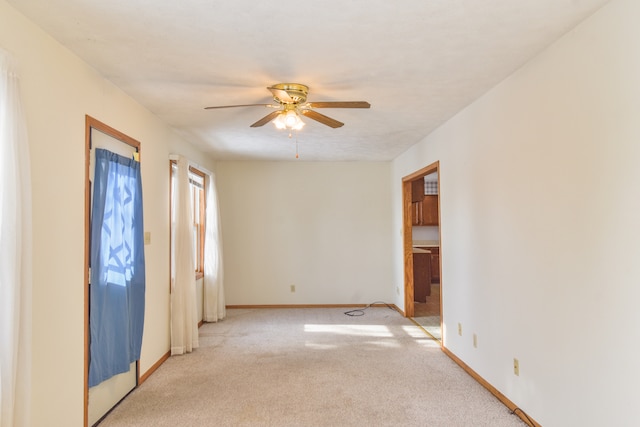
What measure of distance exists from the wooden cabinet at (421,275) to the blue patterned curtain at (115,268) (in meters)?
4.54

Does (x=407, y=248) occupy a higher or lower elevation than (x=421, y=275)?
higher

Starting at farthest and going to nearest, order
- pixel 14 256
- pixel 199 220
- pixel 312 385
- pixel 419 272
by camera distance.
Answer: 1. pixel 419 272
2. pixel 199 220
3. pixel 312 385
4. pixel 14 256

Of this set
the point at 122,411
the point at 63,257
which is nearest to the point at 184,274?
the point at 122,411

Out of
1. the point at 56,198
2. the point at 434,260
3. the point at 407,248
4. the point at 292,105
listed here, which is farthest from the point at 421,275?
the point at 56,198

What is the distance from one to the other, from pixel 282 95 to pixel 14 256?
2.00 metres

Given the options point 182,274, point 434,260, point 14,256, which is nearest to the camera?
point 14,256

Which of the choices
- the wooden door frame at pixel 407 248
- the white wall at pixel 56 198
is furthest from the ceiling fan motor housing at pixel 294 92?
the wooden door frame at pixel 407 248

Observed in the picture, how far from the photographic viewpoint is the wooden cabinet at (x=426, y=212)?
934 cm

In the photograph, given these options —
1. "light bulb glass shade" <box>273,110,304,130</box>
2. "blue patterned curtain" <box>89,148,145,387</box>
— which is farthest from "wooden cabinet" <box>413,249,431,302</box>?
"blue patterned curtain" <box>89,148,145,387</box>

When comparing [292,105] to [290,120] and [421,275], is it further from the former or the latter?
[421,275]

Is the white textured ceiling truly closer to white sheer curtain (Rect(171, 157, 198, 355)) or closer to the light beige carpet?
white sheer curtain (Rect(171, 157, 198, 355))

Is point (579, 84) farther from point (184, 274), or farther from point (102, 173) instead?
point (184, 274)

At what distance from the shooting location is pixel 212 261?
18.5ft

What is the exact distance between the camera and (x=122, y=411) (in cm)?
294
